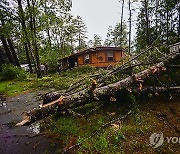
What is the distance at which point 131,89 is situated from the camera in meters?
5.36

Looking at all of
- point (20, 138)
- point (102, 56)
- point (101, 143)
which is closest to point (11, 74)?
point (102, 56)

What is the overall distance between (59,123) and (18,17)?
1339cm

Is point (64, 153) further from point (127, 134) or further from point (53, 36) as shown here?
point (53, 36)

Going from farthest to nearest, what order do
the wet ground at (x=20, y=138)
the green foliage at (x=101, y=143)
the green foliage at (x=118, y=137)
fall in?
the wet ground at (x=20, y=138)
the green foliage at (x=118, y=137)
the green foliage at (x=101, y=143)

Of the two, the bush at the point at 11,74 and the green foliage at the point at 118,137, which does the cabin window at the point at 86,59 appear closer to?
the bush at the point at 11,74

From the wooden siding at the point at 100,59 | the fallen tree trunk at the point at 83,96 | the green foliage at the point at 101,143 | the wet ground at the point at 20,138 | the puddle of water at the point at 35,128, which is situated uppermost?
the wooden siding at the point at 100,59

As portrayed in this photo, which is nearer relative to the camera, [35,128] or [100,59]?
[35,128]

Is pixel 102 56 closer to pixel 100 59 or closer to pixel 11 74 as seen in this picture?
pixel 100 59

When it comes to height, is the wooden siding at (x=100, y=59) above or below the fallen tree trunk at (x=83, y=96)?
above

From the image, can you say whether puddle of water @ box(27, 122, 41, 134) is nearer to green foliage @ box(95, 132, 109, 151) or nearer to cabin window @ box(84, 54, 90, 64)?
green foliage @ box(95, 132, 109, 151)

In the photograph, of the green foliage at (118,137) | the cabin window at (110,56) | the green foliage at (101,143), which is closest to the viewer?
the green foliage at (101,143)

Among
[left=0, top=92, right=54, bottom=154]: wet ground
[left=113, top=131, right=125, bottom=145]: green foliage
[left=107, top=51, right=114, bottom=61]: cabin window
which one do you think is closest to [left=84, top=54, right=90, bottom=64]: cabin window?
[left=107, top=51, right=114, bottom=61]: cabin window

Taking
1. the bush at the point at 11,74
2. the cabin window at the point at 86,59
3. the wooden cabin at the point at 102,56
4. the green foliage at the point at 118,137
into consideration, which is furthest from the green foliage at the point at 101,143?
the cabin window at the point at 86,59

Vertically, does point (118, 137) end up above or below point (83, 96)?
below
